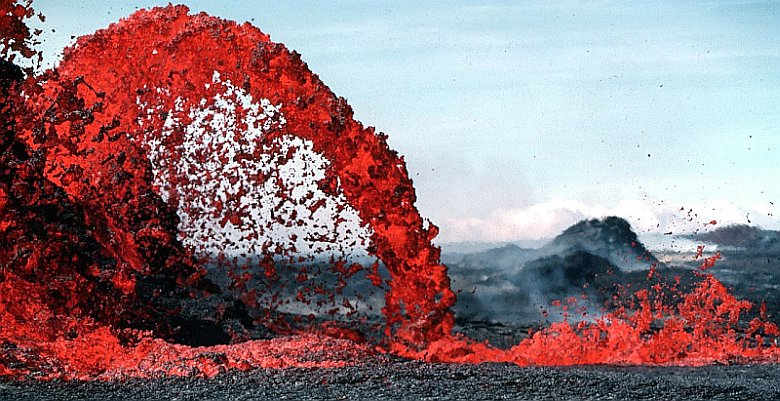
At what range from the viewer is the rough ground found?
7590 millimetres

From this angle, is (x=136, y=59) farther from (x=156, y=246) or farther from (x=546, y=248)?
(x=546, y=248)

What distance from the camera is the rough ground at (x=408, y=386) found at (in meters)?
7.59

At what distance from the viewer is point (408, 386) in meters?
7.79

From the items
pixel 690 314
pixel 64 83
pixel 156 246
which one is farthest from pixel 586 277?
pixel 64 83

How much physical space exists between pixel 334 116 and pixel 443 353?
10.9 feet

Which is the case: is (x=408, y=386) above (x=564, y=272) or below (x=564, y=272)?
below

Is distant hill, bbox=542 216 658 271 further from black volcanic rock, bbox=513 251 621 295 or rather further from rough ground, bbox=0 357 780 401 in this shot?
rough ground, bbox=0 357 780 401

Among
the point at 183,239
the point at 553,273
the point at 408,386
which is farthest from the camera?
the point at 553,273

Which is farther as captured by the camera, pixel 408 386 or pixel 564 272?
pixel 564 272

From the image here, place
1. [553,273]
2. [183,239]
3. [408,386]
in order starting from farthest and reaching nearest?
1. [553,273]
2. [183,239]
3. [408,386]

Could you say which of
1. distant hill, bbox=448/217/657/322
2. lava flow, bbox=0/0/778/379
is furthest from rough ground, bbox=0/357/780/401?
distant hill, bbox=448/217/657/322

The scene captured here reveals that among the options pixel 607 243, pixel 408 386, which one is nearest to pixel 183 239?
pixel 408 386

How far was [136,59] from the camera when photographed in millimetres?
12711

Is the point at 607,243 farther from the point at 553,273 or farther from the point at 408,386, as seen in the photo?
the point at 408,386
